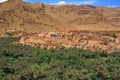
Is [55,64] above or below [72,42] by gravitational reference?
below

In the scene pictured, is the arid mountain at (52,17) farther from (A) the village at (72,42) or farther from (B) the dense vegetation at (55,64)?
(B) the dense vegetation at (55,64)

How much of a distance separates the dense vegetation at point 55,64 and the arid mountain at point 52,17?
26.3 m

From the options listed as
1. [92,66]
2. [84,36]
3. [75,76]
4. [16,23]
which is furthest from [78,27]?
[75,76]

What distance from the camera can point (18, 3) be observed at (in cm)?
10594

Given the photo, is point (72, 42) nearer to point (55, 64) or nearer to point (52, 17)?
point (55, 64)

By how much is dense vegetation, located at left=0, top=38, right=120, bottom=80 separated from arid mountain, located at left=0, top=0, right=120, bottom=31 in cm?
2625

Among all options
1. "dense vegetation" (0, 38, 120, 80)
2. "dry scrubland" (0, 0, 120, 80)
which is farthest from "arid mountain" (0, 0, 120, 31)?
"dense vegetation" (0, 38, 120, 80)

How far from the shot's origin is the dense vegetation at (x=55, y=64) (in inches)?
1580

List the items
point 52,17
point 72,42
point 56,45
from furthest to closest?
1. point 52,17
2. point 72,42
3. point 56,45

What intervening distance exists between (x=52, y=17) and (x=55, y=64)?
62581mm

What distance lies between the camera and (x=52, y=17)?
10969 centimetres

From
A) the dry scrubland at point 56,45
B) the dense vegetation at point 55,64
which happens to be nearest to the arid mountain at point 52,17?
the dry scrubland at point 56,45

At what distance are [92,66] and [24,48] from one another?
58.8 ft

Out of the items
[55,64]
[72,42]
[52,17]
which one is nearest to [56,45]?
[72,42]
